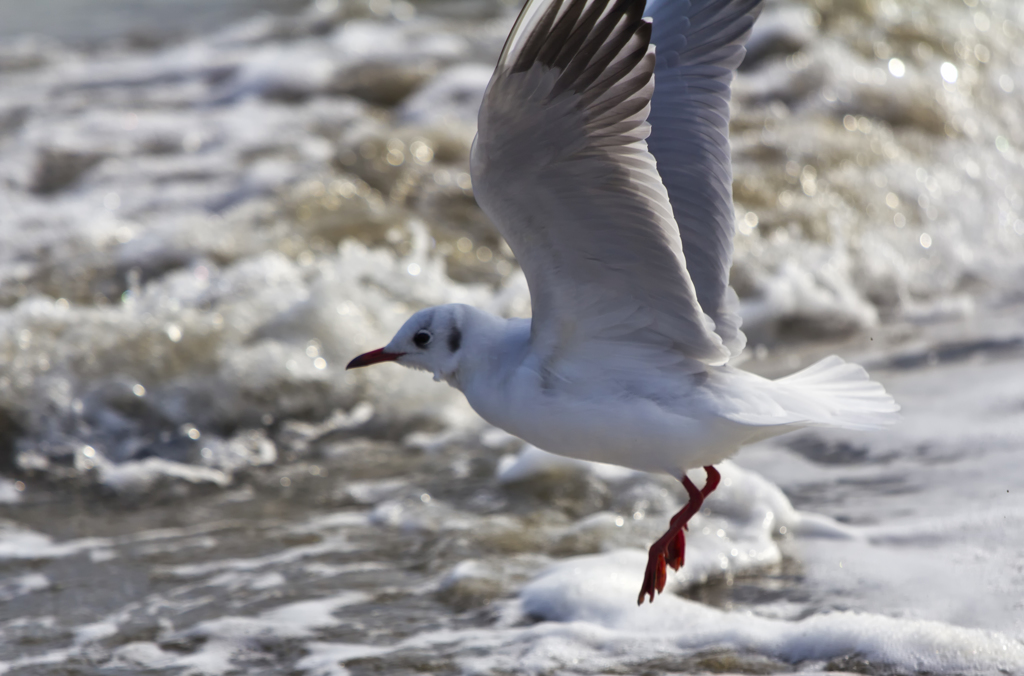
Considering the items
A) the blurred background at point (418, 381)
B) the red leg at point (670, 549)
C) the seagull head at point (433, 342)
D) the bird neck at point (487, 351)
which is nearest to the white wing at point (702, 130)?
the red leg at point (670, 549)

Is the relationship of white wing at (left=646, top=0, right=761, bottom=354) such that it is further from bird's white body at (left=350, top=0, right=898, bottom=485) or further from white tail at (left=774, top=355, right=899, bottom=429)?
white tail at (left=774, top=355, right=899, bottom=429)

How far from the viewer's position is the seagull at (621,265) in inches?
101

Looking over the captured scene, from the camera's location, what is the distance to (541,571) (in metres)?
3.64

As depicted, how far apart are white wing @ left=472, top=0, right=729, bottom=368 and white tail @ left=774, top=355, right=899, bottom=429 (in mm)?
281

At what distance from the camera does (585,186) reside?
2.70 m

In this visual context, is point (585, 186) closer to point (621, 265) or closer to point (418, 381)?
point (621, 265)

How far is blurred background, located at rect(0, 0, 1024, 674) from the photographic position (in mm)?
3377

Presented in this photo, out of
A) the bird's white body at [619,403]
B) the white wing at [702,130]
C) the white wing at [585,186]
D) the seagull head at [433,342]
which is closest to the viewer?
the white wing at [585,186]

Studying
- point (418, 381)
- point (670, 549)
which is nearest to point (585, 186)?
point (670, 549)

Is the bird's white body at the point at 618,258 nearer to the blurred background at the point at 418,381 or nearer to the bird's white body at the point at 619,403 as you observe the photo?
the bird's white body at the point at 619,403

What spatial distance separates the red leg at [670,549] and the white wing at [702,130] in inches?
17.1

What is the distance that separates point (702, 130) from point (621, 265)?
2.26 ft

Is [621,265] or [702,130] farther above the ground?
[702,130]

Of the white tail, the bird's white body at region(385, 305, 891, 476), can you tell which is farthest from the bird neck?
the white tail
